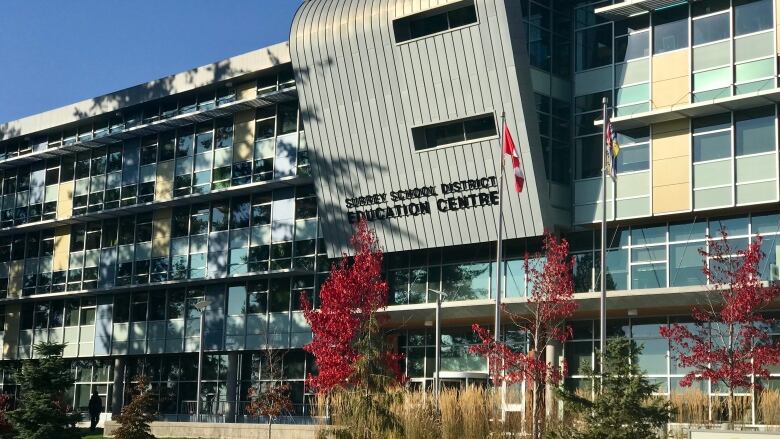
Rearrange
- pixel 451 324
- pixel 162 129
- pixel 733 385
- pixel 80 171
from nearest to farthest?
pixel 733 385
pixel 451 324
pixel 162 129
pixel 80 171

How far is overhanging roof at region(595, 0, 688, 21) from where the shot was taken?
3616 centimetres

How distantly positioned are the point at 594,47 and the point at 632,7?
8.84 feet

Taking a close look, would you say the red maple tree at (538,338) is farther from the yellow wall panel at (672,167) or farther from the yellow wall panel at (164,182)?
the yellow wall panel at (164,182)

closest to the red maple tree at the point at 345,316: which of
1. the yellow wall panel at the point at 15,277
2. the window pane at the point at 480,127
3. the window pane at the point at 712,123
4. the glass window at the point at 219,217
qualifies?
the window pane at the point at 480,127

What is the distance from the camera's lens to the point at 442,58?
3925cm

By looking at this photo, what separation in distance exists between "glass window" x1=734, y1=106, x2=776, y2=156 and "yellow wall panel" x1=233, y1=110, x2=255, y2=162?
67.5 feet

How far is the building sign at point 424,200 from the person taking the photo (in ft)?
129

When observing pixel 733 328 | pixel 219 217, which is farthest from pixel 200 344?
pixel 733 328

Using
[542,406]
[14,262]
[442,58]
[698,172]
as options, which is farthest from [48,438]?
[14,262]

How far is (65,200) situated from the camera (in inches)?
2221

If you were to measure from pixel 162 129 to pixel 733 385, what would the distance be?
29.8m

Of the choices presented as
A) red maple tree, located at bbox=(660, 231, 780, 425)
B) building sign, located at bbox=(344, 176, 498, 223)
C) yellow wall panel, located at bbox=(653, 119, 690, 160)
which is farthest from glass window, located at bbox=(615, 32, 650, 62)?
red maple tree, located at bbox=(660, 231, 780, 425)

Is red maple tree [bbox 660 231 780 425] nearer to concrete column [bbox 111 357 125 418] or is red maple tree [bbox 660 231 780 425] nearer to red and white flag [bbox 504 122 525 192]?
red and white flag [bbox 504 122 525 192]

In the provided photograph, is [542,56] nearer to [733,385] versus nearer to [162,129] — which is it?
[733,385]
